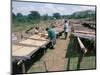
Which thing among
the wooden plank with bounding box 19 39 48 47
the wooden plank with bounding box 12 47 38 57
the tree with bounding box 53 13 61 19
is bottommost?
the wooden plank with bounding box 12 47 38 57

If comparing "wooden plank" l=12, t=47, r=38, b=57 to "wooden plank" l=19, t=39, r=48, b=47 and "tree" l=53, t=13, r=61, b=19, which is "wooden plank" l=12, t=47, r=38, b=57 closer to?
"wooden plank" l=19, t=39, r=48, b=47

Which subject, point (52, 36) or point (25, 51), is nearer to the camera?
point (25, 51)

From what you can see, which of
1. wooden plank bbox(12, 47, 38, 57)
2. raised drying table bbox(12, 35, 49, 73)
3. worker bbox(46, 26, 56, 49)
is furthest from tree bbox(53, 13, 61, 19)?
wooden plank bbox(12, 47, 38, 57)

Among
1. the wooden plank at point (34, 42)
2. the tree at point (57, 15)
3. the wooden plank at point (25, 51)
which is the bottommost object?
the wooden plank at point (25, 51)

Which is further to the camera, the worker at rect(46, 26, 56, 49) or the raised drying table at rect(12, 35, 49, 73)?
the worker at rect(46, 26, 56, 49)

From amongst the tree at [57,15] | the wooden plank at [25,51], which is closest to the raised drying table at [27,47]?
the wooden plank at [25,51]

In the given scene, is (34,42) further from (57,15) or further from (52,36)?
(57,15)

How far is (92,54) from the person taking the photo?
2.70 meters

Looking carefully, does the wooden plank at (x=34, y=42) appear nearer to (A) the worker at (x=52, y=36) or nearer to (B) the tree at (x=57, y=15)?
(A) the worker at (x=52, y=36)

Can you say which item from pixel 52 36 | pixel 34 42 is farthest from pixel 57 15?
pixel 34 42

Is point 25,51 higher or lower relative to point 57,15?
lower

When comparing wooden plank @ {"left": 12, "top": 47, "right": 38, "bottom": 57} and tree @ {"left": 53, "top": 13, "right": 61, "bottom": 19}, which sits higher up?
tree @ {"left": 53, "top": 13, "right": 61, "bottom": 19}

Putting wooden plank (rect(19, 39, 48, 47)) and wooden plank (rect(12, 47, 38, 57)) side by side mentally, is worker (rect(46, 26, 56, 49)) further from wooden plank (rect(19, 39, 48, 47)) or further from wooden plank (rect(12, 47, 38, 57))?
wooden plank (rect(12, 47, 38, 57))
